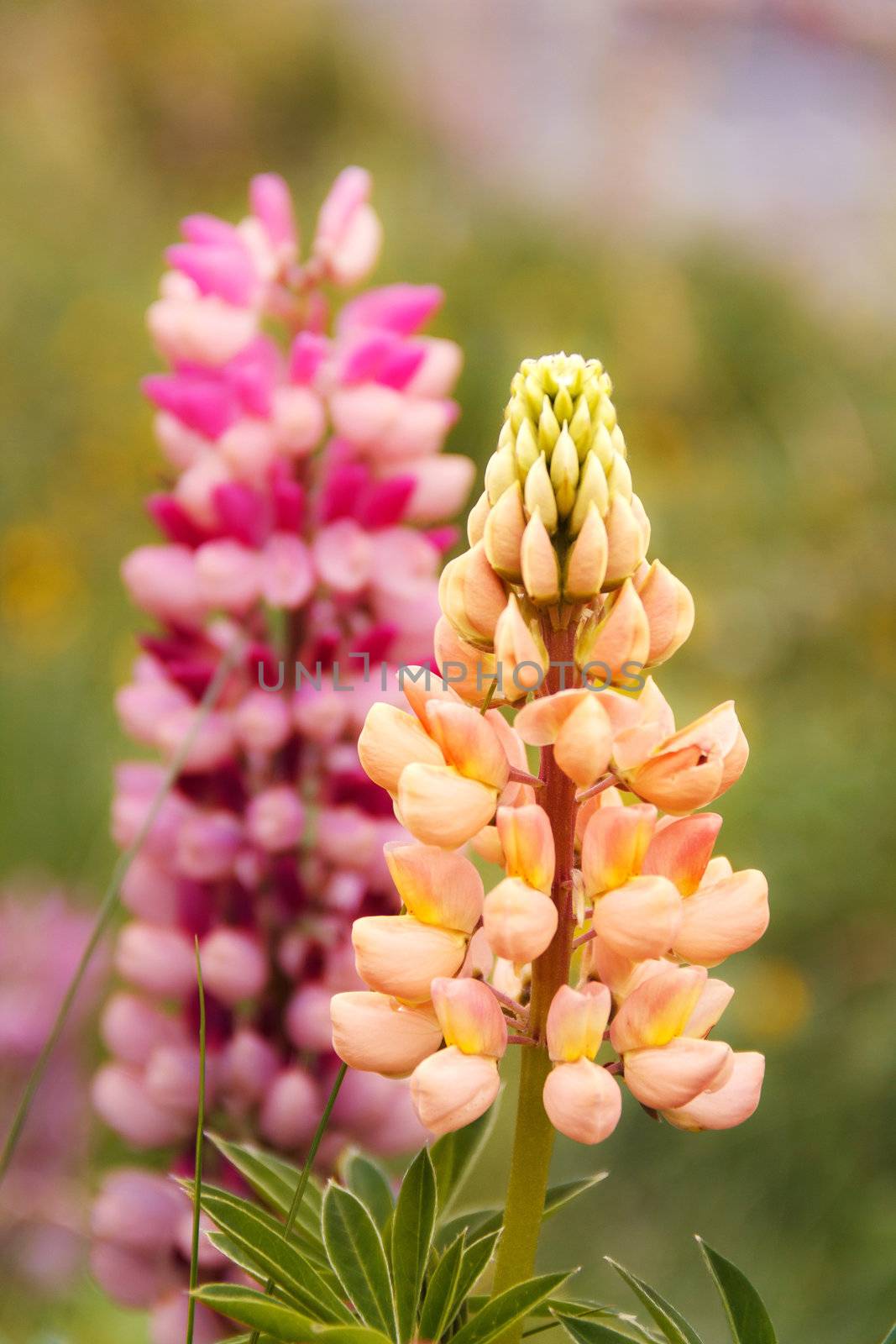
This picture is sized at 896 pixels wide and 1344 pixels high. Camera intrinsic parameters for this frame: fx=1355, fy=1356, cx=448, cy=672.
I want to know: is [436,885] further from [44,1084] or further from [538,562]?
[44,1084]

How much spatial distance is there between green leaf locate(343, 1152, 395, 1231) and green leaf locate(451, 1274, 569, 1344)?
0.36 feet

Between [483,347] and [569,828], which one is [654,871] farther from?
[483,347]

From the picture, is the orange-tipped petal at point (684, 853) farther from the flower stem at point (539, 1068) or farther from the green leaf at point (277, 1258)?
the green leaf at point (277, 1258)

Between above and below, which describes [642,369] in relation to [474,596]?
above

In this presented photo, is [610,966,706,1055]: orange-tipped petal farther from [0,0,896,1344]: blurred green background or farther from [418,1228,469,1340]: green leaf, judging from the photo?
[0,0,896,1344]: blurred green background

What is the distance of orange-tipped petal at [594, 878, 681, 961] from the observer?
389mm

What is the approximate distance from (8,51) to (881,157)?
2.83 metres

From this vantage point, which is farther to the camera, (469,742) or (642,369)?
(642,369)

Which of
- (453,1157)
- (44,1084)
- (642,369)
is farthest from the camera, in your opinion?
(642,369)

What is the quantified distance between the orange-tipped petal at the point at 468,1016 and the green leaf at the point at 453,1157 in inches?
4.6

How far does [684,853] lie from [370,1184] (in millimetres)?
205

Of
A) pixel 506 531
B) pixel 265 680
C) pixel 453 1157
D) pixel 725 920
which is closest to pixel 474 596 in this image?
pixel 506 531

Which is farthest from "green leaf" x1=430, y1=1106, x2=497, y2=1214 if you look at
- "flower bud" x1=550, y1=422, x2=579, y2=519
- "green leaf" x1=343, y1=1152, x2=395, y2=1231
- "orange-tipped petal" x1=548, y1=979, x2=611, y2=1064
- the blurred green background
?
the blurred green background

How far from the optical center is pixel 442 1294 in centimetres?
42
